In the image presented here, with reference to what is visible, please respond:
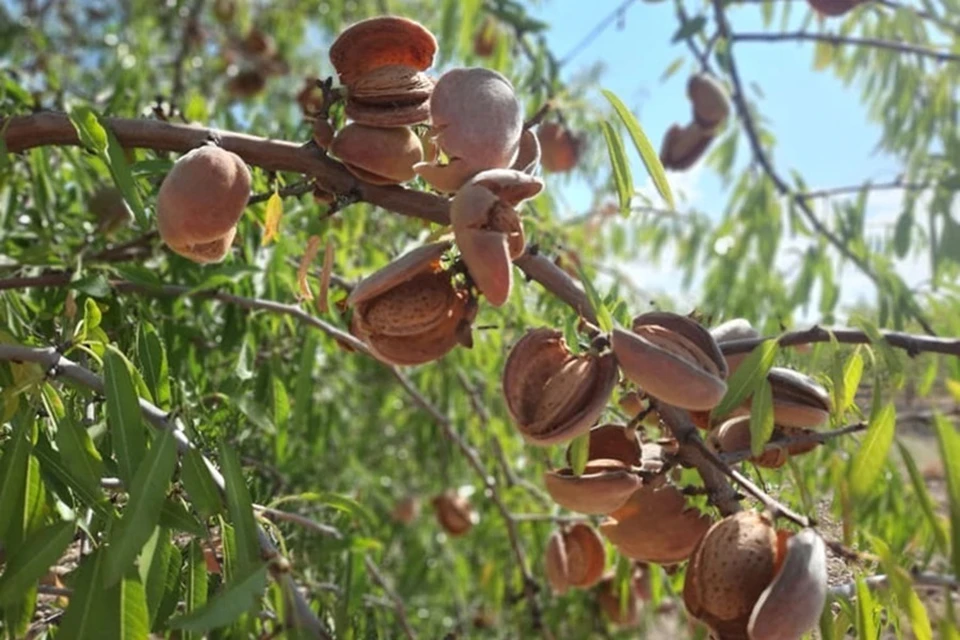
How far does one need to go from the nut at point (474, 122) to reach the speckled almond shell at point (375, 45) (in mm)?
111

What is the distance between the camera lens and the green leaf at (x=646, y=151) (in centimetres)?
73

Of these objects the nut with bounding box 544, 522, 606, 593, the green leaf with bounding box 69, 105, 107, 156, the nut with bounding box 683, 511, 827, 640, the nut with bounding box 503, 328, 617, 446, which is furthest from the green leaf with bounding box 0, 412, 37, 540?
the nut with bounding box 544, 522, 606, 593

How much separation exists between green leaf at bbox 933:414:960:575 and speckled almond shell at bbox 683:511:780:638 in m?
0.13

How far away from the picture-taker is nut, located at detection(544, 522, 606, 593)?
4.56 feet

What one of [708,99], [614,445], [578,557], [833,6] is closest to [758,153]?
[708,99]

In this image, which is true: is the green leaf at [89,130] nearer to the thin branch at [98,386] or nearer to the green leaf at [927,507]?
the thin branch at [98,386]

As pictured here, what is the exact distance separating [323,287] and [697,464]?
33cm

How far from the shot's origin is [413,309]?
0.63m

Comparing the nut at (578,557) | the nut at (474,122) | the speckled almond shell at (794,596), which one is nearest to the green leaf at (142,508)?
the nut at (474,122)

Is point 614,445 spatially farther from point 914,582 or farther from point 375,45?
point 375,45

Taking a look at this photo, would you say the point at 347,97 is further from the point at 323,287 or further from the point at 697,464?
the point at 697,464

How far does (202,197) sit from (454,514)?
1.90m

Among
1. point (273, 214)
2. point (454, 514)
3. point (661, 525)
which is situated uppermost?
point (273, 214)

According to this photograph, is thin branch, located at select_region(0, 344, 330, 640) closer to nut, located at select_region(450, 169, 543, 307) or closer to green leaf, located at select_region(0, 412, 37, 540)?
green leaf, located at select_region(0, 412, 37, 540)
